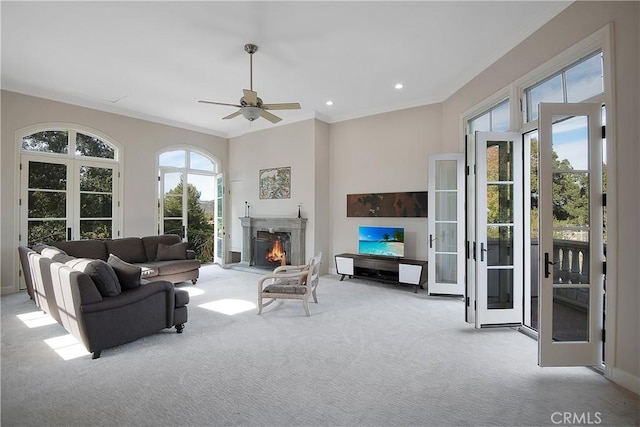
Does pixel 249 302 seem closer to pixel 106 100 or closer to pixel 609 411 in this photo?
pixel 609 411

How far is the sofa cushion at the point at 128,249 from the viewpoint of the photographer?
563cm

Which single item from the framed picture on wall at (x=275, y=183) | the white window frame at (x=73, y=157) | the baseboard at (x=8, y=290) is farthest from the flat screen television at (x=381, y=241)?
the baseboard at (x=8, y=290)

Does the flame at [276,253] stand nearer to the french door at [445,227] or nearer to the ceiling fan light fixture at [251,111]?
the french door at [445,227]

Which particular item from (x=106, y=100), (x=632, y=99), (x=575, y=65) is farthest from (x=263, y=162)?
(x=632, y=99)

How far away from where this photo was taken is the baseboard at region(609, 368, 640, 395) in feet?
7.77

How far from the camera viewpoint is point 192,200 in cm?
784

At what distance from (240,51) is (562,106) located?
11.9 feet

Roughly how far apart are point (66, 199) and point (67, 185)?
0.26 metres

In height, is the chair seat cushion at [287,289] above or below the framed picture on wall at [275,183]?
below

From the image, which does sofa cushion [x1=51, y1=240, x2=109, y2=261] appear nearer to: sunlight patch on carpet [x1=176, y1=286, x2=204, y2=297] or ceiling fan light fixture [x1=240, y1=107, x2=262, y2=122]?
sunlight patch on carpet [x1=176, y1=286, x2=204, y2=297]

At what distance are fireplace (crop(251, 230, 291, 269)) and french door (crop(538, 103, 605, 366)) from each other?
5.06m

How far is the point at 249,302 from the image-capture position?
189 inches

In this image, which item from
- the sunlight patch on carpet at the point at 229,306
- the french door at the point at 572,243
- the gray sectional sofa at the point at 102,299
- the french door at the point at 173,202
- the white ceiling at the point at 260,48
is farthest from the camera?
the french door at the point at 173,202

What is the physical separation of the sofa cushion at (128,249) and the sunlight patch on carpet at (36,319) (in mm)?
1540
